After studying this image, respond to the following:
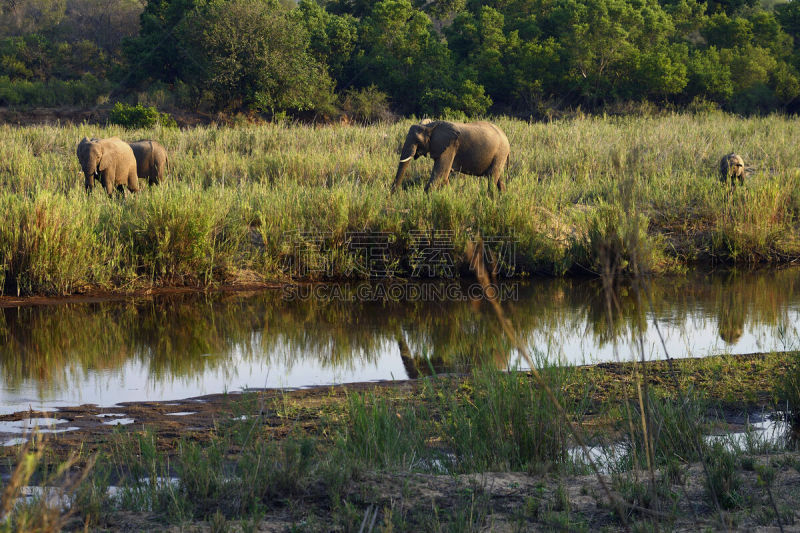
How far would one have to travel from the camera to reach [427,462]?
4031 mm

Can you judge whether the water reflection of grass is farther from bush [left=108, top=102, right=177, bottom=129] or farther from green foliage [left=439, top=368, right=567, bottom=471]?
bush [left=108, top=102, right=177, bottom=129]

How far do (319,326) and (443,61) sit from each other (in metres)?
28.3

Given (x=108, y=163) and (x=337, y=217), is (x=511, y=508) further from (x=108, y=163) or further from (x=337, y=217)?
(x=108, y=163)

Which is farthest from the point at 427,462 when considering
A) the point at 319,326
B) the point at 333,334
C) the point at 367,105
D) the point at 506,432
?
the point at 367,105

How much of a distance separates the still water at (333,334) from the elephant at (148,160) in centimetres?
571

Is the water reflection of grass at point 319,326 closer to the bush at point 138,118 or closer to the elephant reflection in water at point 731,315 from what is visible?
the elephant reflection in water at point 731,315

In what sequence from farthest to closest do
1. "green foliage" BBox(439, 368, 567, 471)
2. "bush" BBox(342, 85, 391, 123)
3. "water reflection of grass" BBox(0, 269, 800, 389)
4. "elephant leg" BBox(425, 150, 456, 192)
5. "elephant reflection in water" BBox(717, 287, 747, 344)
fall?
"bush" BBox(342, 85, 391, 123)
"elephant leg" BBox(425, 150, 456, 192)
"elephant reflection in water" BBox(717, 287, 747, 344)
"water reflection of grass" BBox(0, 269, 800, 389)
"green foliage" BBox(439, 368, 567, 471)

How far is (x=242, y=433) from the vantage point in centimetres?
423

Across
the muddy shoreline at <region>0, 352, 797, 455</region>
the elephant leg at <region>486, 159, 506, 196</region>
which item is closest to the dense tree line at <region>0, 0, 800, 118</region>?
the elephant leg at <region>486, 159, 506, 196</region>

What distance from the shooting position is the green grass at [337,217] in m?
9.52

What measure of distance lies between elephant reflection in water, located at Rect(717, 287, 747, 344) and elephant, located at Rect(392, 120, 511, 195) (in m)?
4.96

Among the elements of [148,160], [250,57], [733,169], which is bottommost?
[148,160]

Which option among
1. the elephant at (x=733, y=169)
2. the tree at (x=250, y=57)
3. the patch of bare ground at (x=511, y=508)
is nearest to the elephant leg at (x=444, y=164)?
the elephant at (x=733, y=169)

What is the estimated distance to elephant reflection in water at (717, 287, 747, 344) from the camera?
24.5 feet
